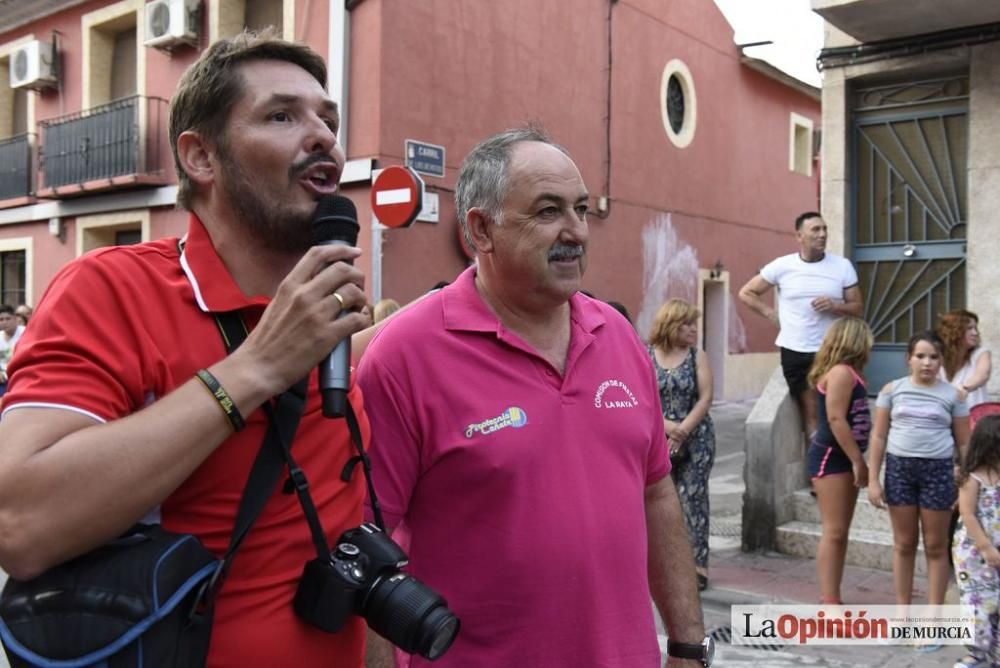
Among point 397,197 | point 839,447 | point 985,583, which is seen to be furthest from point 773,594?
point 397,197

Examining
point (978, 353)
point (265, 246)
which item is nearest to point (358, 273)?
point (265, 246)

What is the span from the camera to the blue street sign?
31.4 feet

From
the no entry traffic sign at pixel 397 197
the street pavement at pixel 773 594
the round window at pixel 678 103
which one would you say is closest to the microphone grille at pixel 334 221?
the street pavement at pixel 773 594

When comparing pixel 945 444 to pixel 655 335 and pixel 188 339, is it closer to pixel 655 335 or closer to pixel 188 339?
pixel 655 335

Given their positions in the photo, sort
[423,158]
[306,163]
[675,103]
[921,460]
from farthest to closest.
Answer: [675,103] → [423,158] → [921,460] → [306,163]

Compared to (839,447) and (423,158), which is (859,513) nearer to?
(839,447)

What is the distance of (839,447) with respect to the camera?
17.7 ft

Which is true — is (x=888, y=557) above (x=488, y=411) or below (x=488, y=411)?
below

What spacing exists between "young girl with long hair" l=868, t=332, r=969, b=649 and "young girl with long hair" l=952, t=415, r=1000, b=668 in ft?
2.53

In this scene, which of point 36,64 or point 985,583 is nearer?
point 985,583

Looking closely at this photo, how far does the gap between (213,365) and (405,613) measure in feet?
1.67

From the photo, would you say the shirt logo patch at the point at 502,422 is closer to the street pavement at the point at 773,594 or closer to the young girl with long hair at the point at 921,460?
the street pavement at the point at 773,594

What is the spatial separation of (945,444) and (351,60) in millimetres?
8994

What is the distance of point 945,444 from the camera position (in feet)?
17.0
